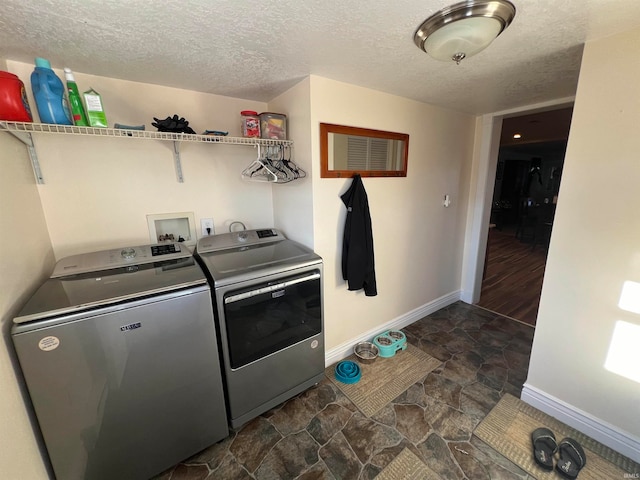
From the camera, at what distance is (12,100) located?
110 centimetres

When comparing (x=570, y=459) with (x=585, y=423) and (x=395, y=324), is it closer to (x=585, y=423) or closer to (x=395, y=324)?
(x=585, y=423)

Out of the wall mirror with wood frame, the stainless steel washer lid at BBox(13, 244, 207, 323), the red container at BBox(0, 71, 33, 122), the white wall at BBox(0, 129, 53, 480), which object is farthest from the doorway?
the red container at BBox(0, 71, 33, 122)

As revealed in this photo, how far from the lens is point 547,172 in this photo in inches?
304

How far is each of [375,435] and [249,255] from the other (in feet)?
4.52

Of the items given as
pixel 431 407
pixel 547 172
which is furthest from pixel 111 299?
pixel 547 172

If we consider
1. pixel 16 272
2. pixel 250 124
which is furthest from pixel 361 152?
pixel 16 272

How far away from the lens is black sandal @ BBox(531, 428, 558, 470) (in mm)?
1380

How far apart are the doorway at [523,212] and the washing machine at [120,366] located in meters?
3.16

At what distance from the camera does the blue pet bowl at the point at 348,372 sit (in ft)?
6.49

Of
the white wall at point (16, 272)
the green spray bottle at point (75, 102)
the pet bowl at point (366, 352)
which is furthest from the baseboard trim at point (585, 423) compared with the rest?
the green spray bottle at point (75, 102)

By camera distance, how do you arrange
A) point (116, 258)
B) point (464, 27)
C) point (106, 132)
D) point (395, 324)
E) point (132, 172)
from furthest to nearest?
point (395, 324) → point (132, 172) → point (116, 258) → point (106, 132) → point (464, 27)

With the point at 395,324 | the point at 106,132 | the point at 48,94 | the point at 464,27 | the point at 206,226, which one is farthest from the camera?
the point at 395,324

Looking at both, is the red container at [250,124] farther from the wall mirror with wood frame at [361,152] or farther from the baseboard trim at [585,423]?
the baseboard trim at [585,423]

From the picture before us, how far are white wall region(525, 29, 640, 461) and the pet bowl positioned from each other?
1.19 meters
